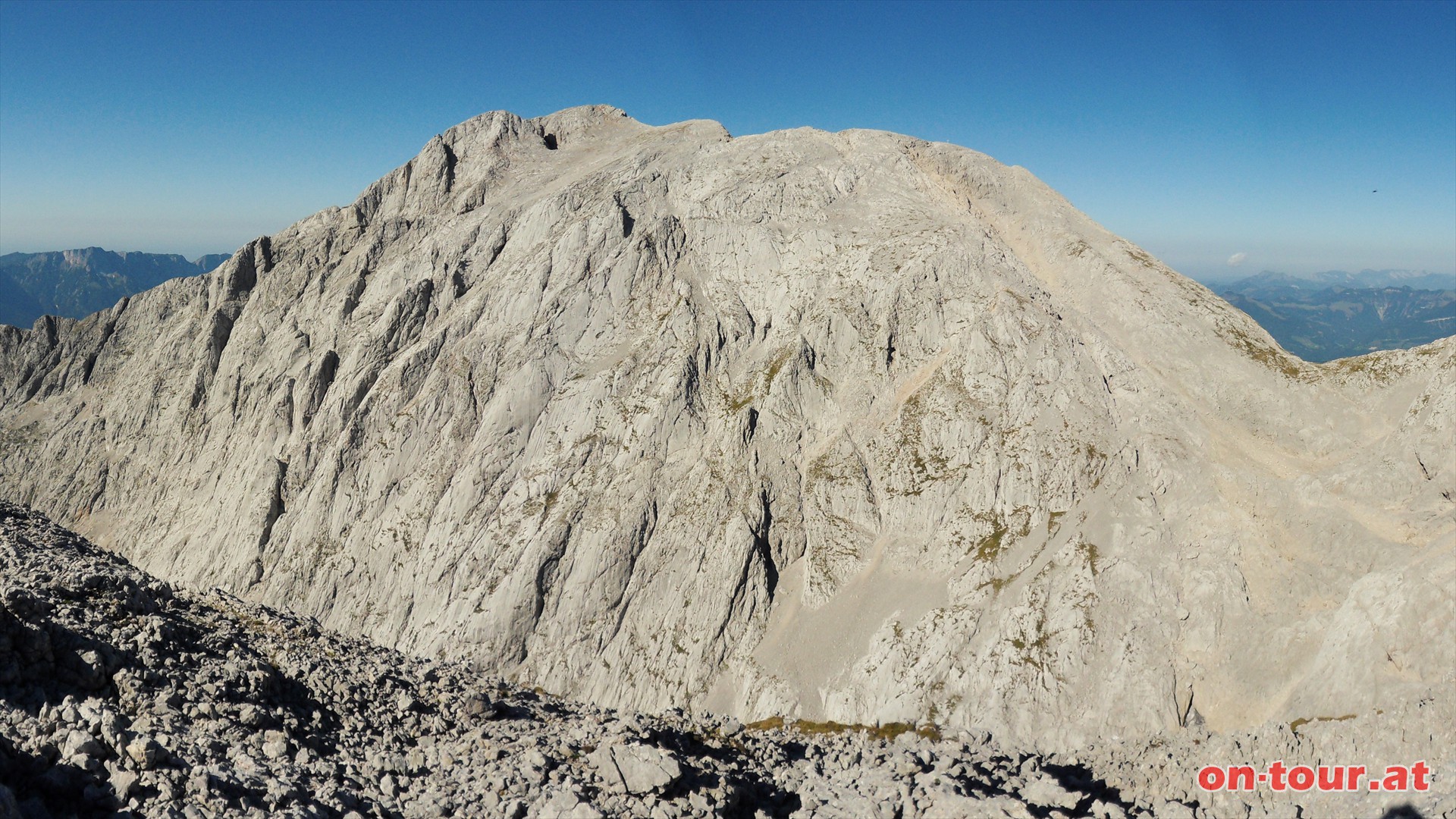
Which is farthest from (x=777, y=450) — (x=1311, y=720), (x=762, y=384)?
(x=1311, y=720)

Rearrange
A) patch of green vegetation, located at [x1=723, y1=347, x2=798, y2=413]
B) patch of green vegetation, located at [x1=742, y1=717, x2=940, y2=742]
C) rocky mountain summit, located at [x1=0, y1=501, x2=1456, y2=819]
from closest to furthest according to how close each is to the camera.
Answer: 1. rocky mountain summit, located at [x1=0, y1=501, x2=1456, y2=819]
2. patch of green vegetation, located at [x1=742, y1=717, x2=940, y2=742]
3. patch of green vegetation, located at [x1=723, y1=347, x2=798, y2=413]

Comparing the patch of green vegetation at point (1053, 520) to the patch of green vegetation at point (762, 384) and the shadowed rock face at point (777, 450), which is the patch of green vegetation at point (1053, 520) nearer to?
the shadowed rock face at point (777, 450)

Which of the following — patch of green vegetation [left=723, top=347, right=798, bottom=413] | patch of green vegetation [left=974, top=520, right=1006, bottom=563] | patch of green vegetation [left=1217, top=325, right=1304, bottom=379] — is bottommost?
patch of green vegetation [left=974, top=520, right=1006, bottom=563]

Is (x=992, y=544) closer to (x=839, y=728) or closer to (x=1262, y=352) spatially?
(x=839, y=728)

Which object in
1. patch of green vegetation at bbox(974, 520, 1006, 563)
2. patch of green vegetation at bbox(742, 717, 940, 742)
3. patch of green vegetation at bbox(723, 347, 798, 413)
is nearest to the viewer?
patch of green vegetation at bbox(742, 717, 940, 742)

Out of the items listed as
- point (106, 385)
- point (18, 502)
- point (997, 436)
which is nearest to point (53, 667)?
point (997, 436)

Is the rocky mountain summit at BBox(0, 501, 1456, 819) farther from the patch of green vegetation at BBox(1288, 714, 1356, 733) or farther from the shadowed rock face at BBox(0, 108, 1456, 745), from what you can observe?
the shadowed rock face at BBox(0, 108, 1456, 745)

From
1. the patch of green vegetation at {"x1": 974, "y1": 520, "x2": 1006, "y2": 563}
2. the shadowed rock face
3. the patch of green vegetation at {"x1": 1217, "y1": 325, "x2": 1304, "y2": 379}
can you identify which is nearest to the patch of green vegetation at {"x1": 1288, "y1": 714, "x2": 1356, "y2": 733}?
the shadowed rock face
